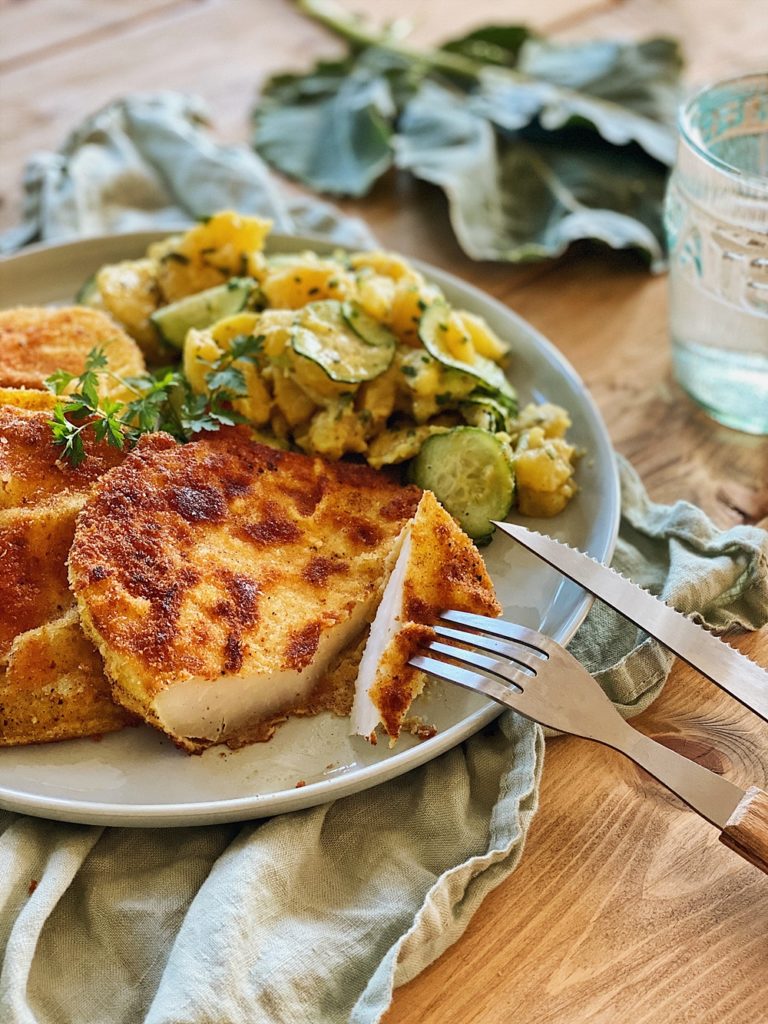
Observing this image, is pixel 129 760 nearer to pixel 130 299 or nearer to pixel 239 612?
pixel 239 612

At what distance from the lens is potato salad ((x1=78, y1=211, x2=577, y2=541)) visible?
343 centimetres

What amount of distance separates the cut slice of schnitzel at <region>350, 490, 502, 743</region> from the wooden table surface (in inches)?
17.8

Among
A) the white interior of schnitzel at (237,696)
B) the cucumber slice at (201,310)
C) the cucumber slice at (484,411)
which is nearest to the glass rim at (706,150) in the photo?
the cucumber slice at (484,411)

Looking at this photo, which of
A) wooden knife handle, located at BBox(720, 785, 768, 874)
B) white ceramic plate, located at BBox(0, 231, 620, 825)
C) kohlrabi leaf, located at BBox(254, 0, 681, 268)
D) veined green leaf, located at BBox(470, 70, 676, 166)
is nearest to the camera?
wooden knife handle, located at BBox(720, 785, 768, 874)

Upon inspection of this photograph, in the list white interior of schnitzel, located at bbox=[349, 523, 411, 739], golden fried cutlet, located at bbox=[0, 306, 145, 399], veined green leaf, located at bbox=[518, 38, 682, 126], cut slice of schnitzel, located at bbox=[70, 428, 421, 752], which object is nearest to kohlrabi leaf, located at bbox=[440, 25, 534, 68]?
veined green leaf, located at bbox=[518, 38, 682, 126]

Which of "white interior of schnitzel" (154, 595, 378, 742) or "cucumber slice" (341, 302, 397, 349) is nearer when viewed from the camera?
"white interior of schnitzel" (154, 595, 378, 742)

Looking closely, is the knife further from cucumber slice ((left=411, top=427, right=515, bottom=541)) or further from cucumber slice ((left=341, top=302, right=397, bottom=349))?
cucumber slice ((left=341, top=302, right=397, bottom=349))

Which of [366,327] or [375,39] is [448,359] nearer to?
[366,327]

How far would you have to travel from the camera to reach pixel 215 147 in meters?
5.15

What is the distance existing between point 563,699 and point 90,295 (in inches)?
99.0

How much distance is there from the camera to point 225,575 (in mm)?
2918

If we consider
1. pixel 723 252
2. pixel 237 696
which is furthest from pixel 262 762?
pixel 723 252

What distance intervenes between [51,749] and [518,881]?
3.94 feet

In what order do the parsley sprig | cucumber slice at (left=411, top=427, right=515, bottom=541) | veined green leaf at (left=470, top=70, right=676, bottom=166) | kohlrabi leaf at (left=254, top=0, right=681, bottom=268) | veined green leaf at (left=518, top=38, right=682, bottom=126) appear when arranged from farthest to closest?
veined green leaf at (left=518, top=38, right=682, bottom=126)
veined green leaf at (left=470, top=70, right=676, bottom=166)
kohlrabi leaf at (left=254, top=0, right=681, bottom=268)
cucumber slice at (left=411, top=427, right=515, bottom=541)
the parsley sprig
